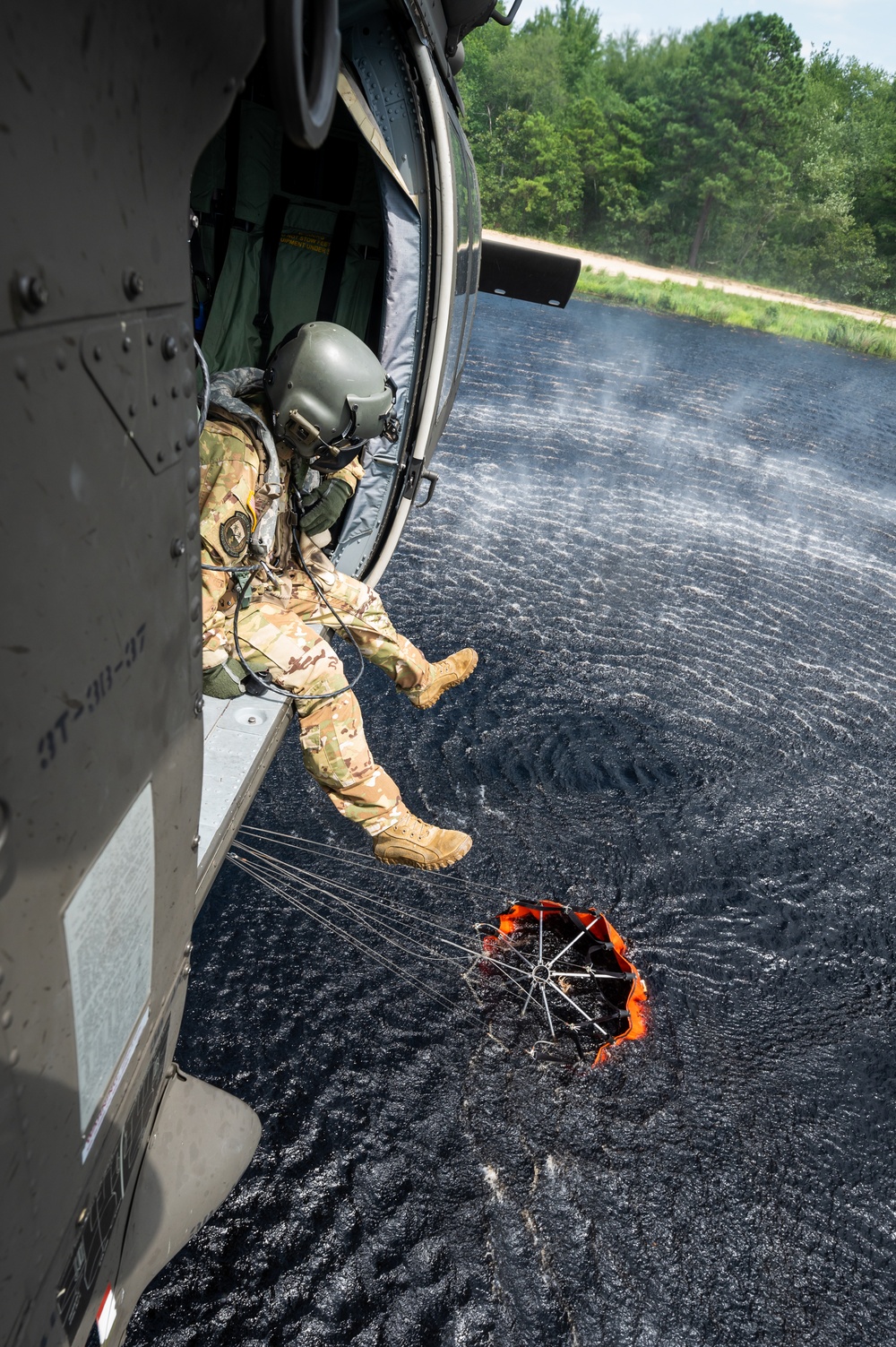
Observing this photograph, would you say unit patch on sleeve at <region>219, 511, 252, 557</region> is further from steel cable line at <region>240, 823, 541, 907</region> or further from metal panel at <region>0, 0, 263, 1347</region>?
metal panel at <region>0, 0, 263, 1347</region>

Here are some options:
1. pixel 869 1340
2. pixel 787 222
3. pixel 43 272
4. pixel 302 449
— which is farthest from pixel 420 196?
pixel 787 222

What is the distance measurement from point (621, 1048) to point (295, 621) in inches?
91.3

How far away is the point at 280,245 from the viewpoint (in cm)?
543

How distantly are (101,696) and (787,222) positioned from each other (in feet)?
179

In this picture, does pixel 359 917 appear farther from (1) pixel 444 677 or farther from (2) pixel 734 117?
(2) pixel 734 117

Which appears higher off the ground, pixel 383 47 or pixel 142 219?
pixel 383 47

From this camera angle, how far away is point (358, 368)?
3500 mm

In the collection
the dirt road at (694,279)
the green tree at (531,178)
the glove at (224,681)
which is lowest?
the glove at (224,681)

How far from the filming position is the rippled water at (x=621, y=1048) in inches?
111

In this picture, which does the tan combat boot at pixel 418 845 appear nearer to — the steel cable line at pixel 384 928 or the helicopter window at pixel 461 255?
the steel cable line at pixel 384 928

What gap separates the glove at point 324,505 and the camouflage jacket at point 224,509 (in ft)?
2.35

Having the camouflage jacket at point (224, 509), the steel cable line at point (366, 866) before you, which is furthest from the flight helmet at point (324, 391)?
the steel cable line at point (366, 866)

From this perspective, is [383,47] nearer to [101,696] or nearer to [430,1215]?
[101,696]

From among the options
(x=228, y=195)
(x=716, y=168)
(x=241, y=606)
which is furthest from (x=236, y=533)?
(x=716, y=168)
